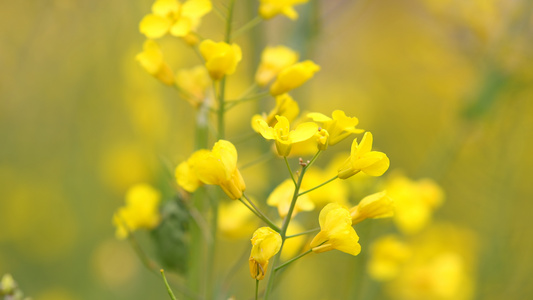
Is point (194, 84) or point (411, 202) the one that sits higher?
point (194, 84)

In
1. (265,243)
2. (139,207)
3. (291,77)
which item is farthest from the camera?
(139,207)

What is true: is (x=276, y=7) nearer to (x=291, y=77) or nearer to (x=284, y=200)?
(x=291, y=77)

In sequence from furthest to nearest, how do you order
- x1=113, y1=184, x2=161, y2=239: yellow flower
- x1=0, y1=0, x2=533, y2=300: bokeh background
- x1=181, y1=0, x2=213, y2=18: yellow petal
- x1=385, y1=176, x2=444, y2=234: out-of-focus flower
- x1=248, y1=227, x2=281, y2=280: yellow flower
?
1. x1=0, y1=0, x2=533, y2=300: bokeh background
2. x1=385, y1=176, x2=444, y2=234: out-of-focus flower
3. x1=113, y1=184, x2=161, y2=239: yellow flower
4. x1=181, y1=0, x2=213, y2=18: yellow petal
5. x1=248, y1=227, x2=281, y2=280: yellow flower

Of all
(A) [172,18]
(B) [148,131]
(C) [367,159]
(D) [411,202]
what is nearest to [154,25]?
(A) [172,18]

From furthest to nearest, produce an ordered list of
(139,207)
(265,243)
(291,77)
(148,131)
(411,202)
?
(148,131)
(411,202)
(139,207)
(291,77)
(265,243)

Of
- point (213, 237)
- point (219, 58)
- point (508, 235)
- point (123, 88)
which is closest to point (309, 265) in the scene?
point (508, 235)

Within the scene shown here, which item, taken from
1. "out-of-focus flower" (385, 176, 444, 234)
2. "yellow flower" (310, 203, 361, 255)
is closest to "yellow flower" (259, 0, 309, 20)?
"yellow flower" (310, 203, 361, 255)

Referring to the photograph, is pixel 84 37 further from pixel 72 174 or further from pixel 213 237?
pixel 213 237

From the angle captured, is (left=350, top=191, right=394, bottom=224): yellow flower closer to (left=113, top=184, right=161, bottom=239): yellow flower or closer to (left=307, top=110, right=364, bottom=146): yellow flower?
(left=307, top=110, right=364, bottom=146): yellow flower
